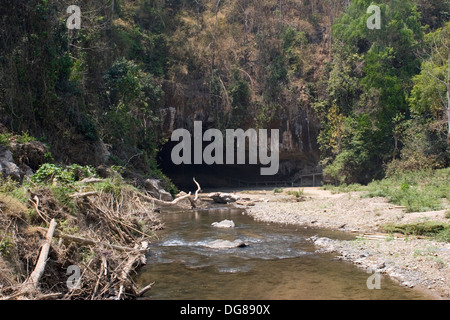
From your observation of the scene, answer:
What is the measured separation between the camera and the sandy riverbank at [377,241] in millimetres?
8250

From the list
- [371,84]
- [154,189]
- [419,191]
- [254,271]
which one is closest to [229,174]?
[371,84]

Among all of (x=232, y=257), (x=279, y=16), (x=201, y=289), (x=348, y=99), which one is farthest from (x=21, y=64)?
(x=279, y=16)

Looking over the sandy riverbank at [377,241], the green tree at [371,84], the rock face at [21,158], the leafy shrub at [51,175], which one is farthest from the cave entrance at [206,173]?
the leafy shrub at [51,175]

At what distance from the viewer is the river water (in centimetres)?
759

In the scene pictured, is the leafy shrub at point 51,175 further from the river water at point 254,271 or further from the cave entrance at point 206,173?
the cave entrance at point 206,173

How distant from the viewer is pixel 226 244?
1163 cm

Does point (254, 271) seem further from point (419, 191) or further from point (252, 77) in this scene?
point (252, 77)

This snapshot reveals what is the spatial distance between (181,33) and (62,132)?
18606 millimetres

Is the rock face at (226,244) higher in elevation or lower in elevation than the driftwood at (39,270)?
lower

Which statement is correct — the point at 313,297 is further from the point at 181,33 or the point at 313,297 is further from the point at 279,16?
the point at 279,16

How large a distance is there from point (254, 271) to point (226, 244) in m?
2.60

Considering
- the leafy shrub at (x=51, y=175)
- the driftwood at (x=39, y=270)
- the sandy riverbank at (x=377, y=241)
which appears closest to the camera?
the driftwood at (x=39, y=270)

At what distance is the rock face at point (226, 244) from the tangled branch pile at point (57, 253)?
2.81 metres

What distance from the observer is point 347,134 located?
3014cm
